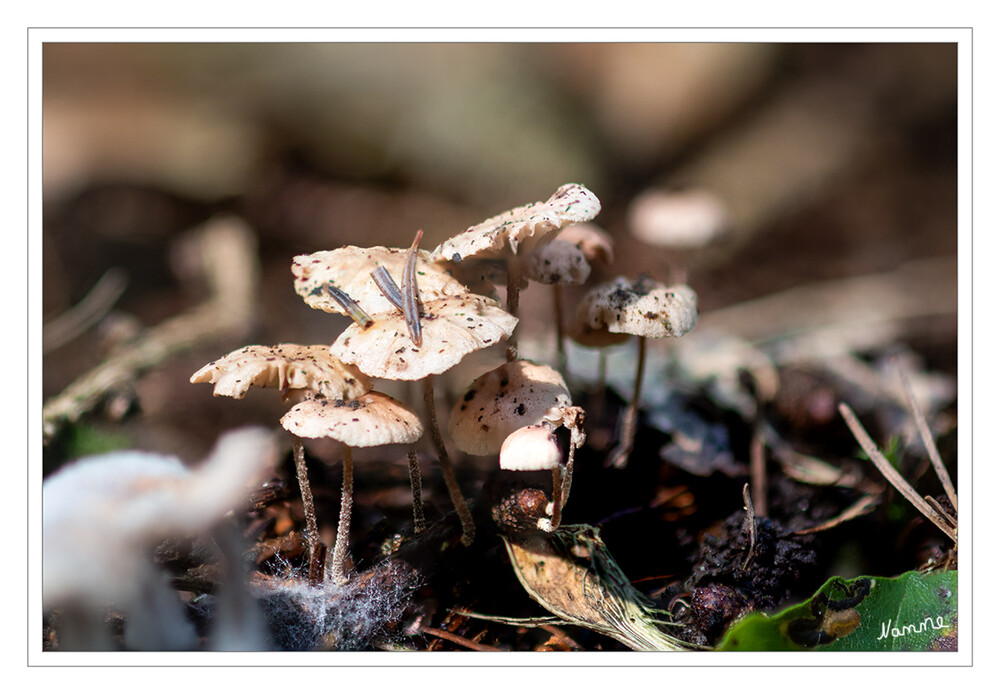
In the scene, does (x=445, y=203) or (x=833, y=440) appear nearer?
(x=833, y=440)

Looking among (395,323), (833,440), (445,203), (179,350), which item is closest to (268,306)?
(179,350)

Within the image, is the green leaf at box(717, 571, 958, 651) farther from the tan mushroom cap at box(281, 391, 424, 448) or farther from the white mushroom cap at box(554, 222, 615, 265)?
the white mushroom cap at box(554, 222, 615, 265)

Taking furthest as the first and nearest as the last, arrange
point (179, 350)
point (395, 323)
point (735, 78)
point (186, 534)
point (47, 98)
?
point (735, 78) → point (179, 350) → point (47, 98) → point (186, 534) → point (395, 323)

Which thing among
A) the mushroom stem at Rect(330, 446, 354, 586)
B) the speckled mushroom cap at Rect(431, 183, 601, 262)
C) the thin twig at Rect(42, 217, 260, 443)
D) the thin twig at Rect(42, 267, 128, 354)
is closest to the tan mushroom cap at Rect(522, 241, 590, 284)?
the speckled mushroom cap at Rect(431, 183, 601, 262)

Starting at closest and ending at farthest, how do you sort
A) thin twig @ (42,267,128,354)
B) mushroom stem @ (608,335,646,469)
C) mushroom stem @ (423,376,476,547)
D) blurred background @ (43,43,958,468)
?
mushroom stem @ (423,376,476,547) < mushroom stem @ (608,335,646,469) < blurred background @ (43,43,958,468) < thin twig @ (42,267,128,354)

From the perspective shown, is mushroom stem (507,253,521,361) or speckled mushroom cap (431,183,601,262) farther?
mushroom stem (507,253,521,361)

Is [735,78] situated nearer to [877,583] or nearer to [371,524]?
[877,583]
